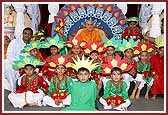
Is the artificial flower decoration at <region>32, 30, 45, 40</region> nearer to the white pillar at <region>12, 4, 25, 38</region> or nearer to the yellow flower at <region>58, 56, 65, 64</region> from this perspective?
the white pillar at <region>12, 4, 25, 38</region>

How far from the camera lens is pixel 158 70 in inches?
227

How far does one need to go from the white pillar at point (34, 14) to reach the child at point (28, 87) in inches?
21.1

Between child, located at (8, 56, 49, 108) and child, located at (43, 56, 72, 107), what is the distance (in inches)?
4.0

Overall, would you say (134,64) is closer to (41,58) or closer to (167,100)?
(167,100)

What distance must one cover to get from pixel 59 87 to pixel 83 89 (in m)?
0.39

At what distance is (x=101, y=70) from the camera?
18.4 ft

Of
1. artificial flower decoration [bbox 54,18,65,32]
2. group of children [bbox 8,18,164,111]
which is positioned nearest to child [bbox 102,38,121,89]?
group of children [bbox 8,18,164,111]

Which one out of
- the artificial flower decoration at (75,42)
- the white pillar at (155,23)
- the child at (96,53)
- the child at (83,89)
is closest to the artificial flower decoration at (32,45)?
the artificial flower decoration at (75,42)

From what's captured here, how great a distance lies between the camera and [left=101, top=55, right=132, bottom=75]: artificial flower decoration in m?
5.44

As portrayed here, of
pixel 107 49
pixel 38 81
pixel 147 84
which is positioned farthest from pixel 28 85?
pixel 147 84

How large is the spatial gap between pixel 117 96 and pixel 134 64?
54 cm

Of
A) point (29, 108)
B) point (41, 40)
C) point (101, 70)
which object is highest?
point (41, 40)

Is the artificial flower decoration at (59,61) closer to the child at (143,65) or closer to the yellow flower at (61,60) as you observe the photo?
the yellow flower at (61,60)

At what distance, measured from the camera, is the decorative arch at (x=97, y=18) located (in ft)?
19.1
